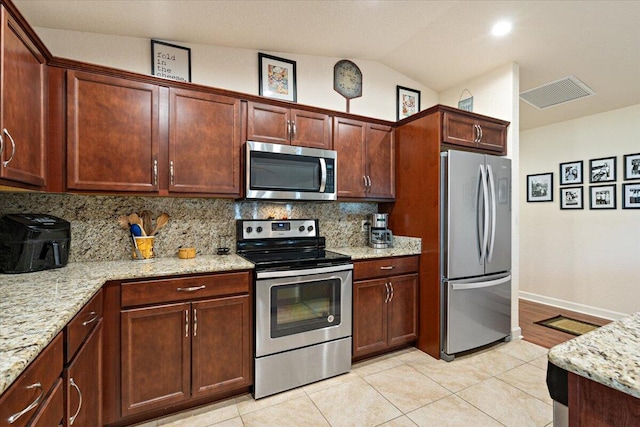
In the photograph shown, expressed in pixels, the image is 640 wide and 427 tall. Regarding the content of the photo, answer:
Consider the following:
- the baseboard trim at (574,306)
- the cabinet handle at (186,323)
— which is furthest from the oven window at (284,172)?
the baseboard trim at (574,306)

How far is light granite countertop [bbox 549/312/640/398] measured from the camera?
635 millimetres

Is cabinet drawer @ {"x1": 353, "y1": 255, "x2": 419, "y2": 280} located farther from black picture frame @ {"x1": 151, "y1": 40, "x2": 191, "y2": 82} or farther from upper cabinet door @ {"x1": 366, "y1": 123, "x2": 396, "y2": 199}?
black picture frame @ {"x1": 151, "y1": 40, "x2": 191, "y2": 82}

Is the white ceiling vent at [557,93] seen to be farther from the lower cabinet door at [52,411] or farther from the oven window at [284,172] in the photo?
the lower cabinet door at [52,411]

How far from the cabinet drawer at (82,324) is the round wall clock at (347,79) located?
2.67 metres

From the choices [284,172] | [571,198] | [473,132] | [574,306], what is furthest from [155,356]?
[571,198]

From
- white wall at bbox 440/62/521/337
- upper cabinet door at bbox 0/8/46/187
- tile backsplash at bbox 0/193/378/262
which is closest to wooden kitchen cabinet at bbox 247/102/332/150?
tile backsplash at bbox 0/193/378/262

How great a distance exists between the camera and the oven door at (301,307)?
2055 mm

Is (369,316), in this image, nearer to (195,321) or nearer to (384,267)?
(384,267)

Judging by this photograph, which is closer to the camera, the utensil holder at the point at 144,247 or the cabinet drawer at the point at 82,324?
the cabinet drawer at the point at 82,324

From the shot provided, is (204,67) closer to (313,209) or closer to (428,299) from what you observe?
(313,209)

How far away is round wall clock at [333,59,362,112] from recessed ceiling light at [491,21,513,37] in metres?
1.25

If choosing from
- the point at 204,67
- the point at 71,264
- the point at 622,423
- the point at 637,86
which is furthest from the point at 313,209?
the point at 637,86

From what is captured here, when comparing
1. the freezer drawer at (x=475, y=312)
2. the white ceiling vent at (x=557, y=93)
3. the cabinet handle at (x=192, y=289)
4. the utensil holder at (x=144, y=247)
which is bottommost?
the freezer drawer at (x=475, y=312)

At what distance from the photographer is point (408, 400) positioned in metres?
2.05
